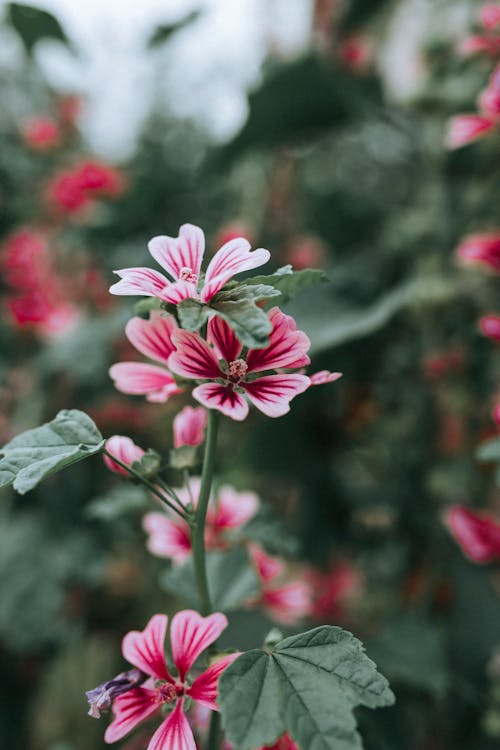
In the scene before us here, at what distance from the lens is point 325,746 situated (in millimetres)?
297

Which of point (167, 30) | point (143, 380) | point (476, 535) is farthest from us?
point (167, 30)

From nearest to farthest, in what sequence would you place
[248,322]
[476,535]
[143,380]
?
[248,322] < [143,380] < [476,535]

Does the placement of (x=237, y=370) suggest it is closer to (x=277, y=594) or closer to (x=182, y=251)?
(x=182, y=251)

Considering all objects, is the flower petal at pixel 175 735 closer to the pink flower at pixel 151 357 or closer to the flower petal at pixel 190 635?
the flower petal at pixel 190 635

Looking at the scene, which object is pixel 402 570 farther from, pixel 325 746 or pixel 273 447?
pixel 325 746

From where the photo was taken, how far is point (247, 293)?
349mm

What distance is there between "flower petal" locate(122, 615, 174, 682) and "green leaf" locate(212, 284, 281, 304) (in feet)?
0.59

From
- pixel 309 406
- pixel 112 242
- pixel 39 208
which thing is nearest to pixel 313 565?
pixel 309 406

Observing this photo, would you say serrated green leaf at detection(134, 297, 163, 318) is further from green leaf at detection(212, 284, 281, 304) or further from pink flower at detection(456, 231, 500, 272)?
pink flower at detection(456, 231, 500, 272)

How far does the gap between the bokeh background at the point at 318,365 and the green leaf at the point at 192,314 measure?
1.18 ft

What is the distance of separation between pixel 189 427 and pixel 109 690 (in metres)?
0.16

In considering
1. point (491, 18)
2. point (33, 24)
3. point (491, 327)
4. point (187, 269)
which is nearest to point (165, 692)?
point (187, 269)

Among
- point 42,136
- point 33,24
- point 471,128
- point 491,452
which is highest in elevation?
point 42,136

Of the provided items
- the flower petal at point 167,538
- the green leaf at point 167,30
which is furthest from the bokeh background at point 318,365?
the flower petal at point 167,538
